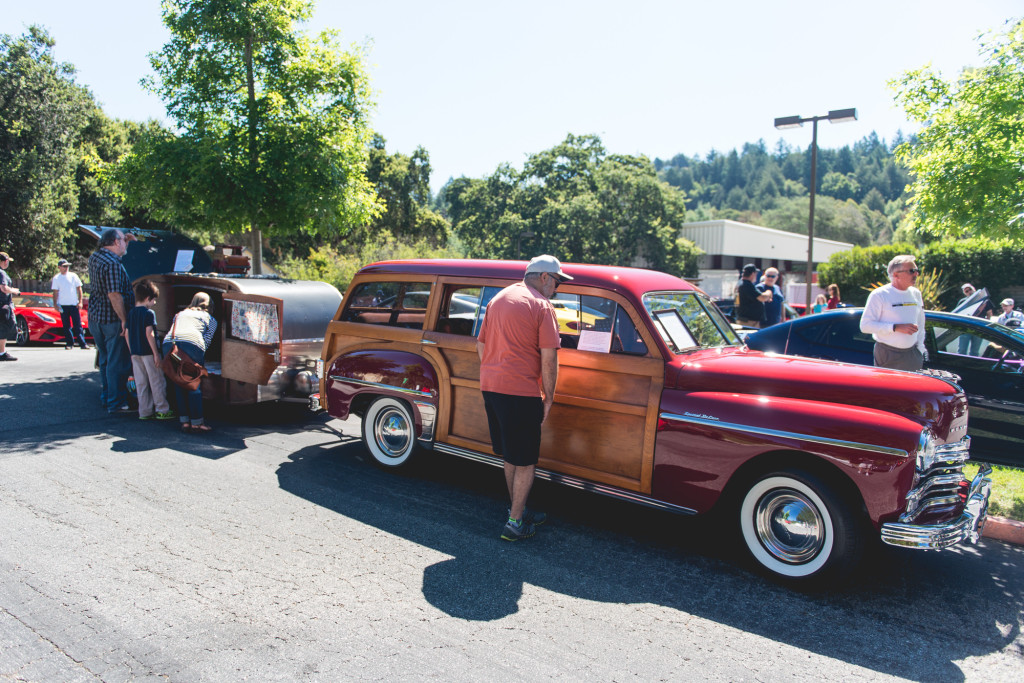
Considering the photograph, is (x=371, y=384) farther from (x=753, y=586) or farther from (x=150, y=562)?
(x=753, y=586)

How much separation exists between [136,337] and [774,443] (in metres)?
Result: 6.86

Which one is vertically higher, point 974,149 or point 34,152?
point 34,152

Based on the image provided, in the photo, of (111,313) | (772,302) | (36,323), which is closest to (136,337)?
(111,313)

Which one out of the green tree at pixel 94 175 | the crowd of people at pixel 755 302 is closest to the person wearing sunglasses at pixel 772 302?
the crowd of people at pixel 755 302

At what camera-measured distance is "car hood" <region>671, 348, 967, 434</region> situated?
3.93 metres

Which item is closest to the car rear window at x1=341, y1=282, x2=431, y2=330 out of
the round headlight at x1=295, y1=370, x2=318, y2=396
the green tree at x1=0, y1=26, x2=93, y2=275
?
the round headlight at x1=295, y1=370, x2=318, y2=396

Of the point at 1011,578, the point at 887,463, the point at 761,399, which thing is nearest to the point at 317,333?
the point at 761,399

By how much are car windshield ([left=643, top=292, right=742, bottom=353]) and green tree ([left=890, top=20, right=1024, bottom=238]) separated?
388cm

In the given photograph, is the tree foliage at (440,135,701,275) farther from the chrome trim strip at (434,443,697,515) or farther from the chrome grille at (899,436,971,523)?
the chrome grille at (899,436,971,523)

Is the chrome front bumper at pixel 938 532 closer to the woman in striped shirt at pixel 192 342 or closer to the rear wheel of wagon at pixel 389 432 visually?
the rear wheel of wagon at pixel 389 432

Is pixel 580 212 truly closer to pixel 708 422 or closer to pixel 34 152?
pixel 34 152

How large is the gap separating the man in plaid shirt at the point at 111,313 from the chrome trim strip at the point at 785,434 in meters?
6.70

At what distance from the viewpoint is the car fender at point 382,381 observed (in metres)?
5.62

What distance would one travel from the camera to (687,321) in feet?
16.5
